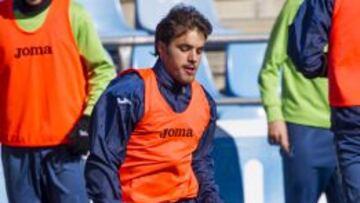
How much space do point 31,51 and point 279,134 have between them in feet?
3.93

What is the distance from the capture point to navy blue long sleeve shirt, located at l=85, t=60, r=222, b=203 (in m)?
4.66

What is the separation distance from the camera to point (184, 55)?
482 centimetres

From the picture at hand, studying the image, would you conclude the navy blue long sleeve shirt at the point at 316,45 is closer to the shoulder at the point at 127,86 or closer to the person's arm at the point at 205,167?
the person's arm at the point at 205,167

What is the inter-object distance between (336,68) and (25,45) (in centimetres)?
132

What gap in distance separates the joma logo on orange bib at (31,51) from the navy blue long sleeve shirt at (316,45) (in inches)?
41.3

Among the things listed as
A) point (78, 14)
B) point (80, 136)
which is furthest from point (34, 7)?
point (80, 136)

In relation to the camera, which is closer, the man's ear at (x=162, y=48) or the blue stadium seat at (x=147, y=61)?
the man's ear at (x=162, y=48)

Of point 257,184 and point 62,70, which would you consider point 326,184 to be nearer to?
point 257,184

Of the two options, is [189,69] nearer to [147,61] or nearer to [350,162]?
[350,162]

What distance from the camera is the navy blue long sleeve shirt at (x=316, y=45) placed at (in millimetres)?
5129

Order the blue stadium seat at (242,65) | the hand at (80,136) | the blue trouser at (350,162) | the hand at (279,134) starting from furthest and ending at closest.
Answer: the blue stadium seat at (242,65)
the hand at (279,134)
the hand at (80,136)
the blue trouser at (350,162)

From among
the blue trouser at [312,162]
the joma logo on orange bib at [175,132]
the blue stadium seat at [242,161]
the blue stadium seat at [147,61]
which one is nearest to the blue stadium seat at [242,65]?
the blue stadium seat at [147,61]

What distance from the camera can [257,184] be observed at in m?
7.01

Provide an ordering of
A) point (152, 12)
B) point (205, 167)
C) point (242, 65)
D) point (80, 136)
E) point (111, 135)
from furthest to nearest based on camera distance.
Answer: point (152, 12) < point (242, 65) < point (80, 136) < point (205, 167) < point (111, 135)
